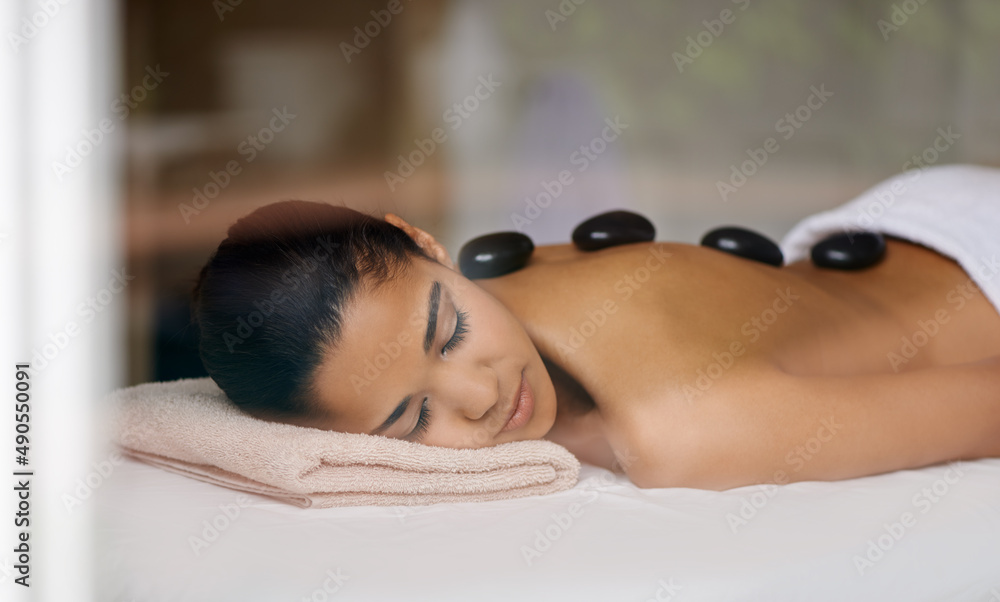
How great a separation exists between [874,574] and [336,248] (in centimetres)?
44

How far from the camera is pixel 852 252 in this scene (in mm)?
893

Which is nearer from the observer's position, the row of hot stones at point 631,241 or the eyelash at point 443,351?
the eyelash at point 443,351

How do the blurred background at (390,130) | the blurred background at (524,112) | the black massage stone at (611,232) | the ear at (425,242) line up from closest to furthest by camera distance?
the blurred background at (390,130) < the blurred background at (524,112) < the ear at (425,242) < the black massage stone at (611,232)

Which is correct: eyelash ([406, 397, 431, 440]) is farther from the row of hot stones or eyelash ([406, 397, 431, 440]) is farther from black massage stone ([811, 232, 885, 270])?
black massage stone ([811, 232, 885, 270])

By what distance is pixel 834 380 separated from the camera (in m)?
0.64

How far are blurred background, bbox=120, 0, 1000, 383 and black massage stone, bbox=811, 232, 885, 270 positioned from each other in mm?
267

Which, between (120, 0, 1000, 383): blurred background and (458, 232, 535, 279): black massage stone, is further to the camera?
(458, 232, 535, 279): black massage stone

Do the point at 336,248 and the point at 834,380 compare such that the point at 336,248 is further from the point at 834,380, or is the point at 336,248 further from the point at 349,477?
the point at 834,380

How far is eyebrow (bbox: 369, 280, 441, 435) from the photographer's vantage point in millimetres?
580

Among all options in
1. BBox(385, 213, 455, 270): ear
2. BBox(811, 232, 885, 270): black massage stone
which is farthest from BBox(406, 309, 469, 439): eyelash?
BBox(811, 232, 885, 270): black massage stone

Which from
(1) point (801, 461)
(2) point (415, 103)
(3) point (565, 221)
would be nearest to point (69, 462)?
(1) point (801, 461)

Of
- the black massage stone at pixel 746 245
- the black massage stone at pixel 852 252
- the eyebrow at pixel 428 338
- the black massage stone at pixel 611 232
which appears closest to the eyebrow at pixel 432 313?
the eyebrow at pixel 428 338

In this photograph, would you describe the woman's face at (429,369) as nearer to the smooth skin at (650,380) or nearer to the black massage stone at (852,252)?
the smooth skin at (650,380)

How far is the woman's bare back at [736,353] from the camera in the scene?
1.99 ft
